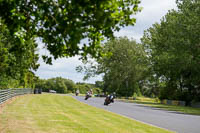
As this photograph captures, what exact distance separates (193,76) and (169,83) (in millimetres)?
9351

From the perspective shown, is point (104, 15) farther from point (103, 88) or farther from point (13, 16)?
point (103, 88)

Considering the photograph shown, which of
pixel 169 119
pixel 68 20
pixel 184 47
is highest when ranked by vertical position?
pixel 184 47

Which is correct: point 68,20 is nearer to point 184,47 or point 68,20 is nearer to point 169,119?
point 169,119

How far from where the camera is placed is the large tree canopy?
6.64 meters

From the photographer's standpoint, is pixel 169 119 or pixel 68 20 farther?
pixel 169 119

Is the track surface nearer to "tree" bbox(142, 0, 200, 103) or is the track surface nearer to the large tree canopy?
the large tree canopy

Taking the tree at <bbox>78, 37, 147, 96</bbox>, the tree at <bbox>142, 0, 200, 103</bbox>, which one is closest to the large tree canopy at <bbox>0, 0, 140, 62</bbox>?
the tree at <bbox>142, 0, 200, 103</bbox>

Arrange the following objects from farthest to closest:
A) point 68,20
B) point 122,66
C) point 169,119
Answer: point 122,66 → point 169,119 → point 68,20

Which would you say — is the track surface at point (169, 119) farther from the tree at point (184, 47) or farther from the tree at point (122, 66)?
the tree at point (122, 66)

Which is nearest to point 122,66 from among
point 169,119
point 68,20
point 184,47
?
point 184,47

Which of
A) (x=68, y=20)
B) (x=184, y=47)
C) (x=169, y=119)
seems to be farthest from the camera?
(x=184, y=47)

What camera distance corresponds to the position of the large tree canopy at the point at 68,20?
664cm

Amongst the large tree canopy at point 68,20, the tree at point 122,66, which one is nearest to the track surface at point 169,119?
the large tree canopy at point 68,20

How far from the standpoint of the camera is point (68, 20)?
683cm
